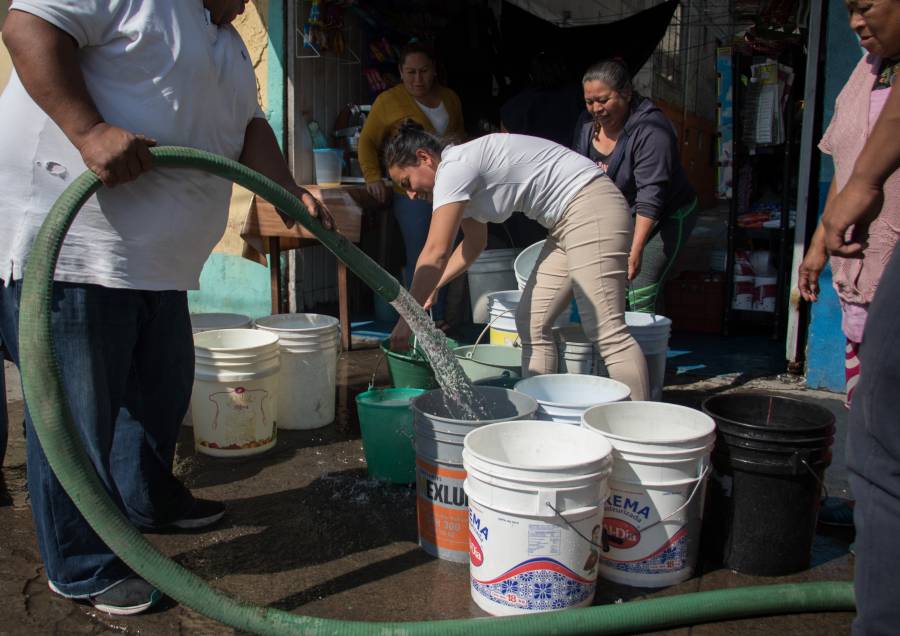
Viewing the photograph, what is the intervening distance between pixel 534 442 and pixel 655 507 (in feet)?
1.46

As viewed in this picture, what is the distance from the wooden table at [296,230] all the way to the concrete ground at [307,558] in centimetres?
191

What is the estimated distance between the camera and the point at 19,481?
11.4 feet

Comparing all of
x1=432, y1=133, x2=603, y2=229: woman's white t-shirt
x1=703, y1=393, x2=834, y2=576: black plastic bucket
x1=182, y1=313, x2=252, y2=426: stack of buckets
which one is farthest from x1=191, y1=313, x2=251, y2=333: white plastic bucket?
x1=703, y1=393, x2=834, y2=576: black plastic bucket

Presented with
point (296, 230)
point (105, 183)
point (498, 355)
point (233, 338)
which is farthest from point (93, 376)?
point (296, 230)

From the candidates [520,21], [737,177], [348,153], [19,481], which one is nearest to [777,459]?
[19,481]

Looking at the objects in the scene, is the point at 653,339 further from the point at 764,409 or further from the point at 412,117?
the point at 412,117

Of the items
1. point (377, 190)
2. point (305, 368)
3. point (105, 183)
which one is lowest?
point (305, 368)

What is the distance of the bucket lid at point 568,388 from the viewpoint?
3.19 meters

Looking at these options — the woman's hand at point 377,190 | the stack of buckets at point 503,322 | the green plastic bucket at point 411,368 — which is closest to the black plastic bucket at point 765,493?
the green plastic bucket at point 411,368

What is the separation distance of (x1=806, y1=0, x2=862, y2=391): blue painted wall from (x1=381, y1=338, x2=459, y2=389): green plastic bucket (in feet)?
7.55

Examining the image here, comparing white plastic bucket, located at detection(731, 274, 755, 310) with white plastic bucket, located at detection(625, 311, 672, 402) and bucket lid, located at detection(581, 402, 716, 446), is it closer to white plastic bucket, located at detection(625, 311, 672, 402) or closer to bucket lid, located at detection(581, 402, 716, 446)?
white plastic bucket, located at detection(625, 311, 672, 402)

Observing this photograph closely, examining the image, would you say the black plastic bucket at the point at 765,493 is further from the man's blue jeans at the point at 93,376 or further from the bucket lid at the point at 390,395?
the man's blue jeans at the point at 93,376

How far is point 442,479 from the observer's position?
273cm

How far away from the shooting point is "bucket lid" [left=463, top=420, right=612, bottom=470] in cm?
264
